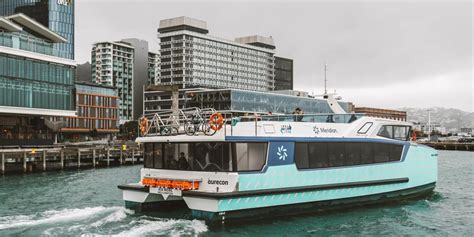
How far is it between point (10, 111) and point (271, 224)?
41.5 m

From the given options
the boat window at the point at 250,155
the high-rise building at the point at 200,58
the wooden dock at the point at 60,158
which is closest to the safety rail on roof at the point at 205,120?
the boat window at the point at 250,155

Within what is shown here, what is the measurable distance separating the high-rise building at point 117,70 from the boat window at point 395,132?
13102 centimetres

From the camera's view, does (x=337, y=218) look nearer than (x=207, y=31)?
Yes

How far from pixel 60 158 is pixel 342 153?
1267 inches

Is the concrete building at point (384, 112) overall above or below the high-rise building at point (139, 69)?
below

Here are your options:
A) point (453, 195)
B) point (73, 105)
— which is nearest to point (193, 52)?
point (73, 105)

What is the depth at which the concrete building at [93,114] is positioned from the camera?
105 m

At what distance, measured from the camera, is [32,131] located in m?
54.5

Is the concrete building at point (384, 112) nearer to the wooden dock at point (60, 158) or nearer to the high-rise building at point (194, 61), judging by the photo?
the high-rise building at point (194, 61)

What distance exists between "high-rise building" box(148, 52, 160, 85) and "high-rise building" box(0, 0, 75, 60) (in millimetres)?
45280

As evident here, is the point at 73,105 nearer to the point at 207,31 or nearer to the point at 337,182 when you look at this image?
the point at 337,182

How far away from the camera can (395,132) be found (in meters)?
22.3

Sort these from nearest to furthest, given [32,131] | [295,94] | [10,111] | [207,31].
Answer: [10,111], [32,131], [295,94], [207,31]

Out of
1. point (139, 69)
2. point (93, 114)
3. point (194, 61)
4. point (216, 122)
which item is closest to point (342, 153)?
point (216, 122)
